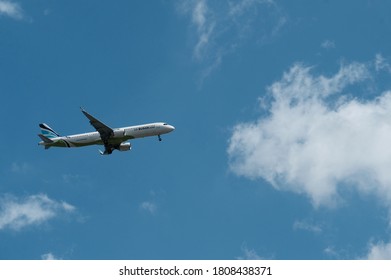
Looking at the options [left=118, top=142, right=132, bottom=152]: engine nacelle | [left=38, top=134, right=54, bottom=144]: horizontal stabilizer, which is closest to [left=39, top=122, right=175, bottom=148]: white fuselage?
[left=118, top=142, right=132, bottom=152]: engine nacelle

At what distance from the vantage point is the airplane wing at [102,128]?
455 feet

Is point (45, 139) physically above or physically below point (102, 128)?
above

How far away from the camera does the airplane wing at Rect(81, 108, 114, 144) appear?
139 m

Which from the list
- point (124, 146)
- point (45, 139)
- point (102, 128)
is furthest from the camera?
point (124, 146)

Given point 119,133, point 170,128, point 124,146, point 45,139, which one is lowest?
Result: point 119,133

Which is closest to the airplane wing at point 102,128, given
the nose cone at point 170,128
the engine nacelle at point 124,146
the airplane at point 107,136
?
the airplane at point 107,136

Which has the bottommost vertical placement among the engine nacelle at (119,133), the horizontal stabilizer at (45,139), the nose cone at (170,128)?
the engine nacelle at (119,133)

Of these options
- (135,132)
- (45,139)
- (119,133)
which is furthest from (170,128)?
(45,139)

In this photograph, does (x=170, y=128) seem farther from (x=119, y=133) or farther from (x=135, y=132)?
(x=119, y=133)

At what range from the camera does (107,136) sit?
5605 inches

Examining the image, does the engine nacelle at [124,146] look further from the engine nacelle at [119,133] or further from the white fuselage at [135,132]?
the engine nacelle at [119,133]

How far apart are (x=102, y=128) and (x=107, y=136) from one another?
247 centimetres
